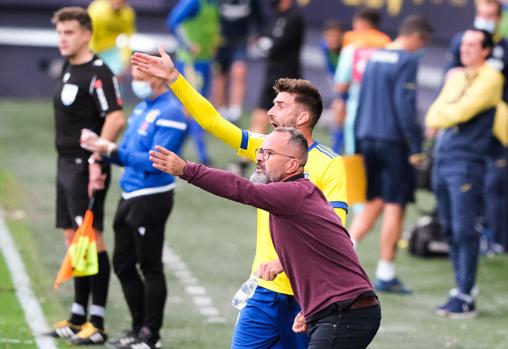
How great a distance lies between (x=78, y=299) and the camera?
916cm

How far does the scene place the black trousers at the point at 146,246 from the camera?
8.56 metres

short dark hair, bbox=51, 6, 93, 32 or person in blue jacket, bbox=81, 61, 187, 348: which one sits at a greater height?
short dark hair, bbox=51, 6, 93, 32

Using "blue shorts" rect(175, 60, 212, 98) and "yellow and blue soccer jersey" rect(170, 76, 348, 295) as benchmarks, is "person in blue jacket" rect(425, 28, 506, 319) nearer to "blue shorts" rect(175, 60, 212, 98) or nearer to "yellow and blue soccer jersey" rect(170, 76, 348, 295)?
"yellow and blue soccer jersey" rect(170, 76, 348, 295)

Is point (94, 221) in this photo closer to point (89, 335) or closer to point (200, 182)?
point (89, 335)

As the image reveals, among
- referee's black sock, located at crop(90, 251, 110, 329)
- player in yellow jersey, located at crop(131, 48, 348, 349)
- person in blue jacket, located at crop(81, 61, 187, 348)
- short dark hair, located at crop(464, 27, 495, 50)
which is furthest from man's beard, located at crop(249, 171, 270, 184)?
short dark hair, located at crop(464, 27, 495, 50)

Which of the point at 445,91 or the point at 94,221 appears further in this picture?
the point at 445,91

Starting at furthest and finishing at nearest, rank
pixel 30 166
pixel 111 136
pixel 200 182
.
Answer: pixel 30 166, pixel 111 136, pixel 200 182

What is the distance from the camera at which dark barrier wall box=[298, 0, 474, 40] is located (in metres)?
19.0

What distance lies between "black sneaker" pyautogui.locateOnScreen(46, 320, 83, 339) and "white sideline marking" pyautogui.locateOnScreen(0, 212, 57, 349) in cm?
8

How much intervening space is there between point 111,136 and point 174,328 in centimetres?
175

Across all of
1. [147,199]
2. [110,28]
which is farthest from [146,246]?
[110,28]

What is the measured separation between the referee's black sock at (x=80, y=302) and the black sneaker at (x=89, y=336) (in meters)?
0.11

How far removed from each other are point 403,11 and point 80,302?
1204 centimetres

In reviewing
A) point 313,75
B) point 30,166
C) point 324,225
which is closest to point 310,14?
point 313,75
